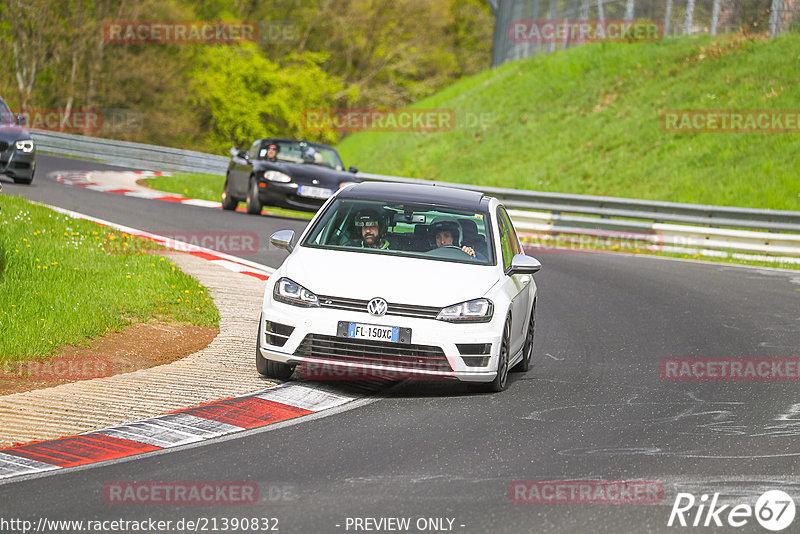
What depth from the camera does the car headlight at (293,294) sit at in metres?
8.50

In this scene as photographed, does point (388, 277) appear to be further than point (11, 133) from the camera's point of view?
No

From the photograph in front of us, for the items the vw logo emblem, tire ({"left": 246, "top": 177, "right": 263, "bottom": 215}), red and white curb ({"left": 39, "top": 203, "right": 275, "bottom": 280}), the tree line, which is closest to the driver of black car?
tire ({"left": 246, "top": 177, "right": 263, "bottom": 215})

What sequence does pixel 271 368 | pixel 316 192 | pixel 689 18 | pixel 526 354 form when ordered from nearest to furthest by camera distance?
pixel 271 368, pixel 526 354, pixel 316 192, pixel 689 18

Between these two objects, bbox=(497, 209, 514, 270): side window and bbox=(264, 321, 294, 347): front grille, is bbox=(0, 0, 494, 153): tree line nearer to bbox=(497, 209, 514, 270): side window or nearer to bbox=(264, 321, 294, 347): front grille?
bbox=(497, 209, 514, 270): side window

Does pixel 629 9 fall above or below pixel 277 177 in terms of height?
above

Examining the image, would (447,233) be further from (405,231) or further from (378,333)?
(378,333)

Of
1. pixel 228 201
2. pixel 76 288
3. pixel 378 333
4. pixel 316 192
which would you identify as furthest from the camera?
pixel 228 201

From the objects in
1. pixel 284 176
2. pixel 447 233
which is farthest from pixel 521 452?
pixel 284 176

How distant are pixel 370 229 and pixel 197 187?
2173cm

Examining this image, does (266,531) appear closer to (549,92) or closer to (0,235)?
(0,235)

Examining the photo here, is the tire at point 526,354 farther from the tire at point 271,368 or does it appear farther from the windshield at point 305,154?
the windshield at point 305,154

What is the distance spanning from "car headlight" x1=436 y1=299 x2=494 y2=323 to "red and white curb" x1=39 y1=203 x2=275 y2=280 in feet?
20.2

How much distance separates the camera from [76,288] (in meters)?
11.5

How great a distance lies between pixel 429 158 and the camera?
38344 millimetres
